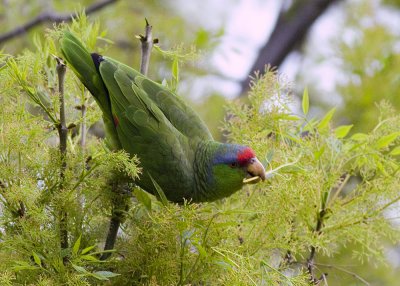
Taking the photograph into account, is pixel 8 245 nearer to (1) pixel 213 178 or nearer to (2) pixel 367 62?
(1) pixel 213 178

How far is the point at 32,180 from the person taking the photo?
90 centimetres

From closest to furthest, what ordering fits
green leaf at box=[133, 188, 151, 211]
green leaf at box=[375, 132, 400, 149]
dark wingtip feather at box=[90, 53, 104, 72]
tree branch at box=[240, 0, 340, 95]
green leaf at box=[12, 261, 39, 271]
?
1. green leaf at box=[12, 261, 39, 271]
2. green leaf at box=[133, 188, 151, 211]
3. green leaf at box=[375, 132, 400, 149]
4. dark wingtip feather at box=[90, 53, 104, 72]
5. tree branch at box=[240, 0, 340, 95]

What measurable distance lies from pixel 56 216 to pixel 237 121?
0.36 m

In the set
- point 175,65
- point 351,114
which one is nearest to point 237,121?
point 175,65

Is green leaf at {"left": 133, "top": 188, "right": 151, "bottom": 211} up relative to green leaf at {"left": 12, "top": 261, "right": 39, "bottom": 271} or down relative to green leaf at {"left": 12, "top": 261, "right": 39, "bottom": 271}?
up

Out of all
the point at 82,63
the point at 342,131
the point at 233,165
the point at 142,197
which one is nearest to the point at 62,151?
the point at 142,197

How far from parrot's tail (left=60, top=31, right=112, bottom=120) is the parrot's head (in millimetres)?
270

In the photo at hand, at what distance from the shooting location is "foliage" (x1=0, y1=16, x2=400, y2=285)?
0.90 meters

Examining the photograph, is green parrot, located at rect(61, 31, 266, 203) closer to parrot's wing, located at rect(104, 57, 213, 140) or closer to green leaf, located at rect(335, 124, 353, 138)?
parrot's wing, located at rect(104, 57, 213, 140)

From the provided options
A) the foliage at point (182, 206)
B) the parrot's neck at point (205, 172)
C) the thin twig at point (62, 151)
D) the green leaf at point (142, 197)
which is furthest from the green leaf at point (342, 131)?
the thin twig at point (62, 151)

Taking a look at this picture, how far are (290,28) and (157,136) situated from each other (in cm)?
202

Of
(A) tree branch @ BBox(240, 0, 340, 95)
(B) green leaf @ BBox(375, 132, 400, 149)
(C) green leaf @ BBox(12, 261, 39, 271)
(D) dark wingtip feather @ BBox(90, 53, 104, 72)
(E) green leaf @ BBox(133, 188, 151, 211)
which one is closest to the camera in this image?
(C) green leaf @ BBox(12, 261, 39, 271)

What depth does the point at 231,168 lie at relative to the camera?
4.14 feet

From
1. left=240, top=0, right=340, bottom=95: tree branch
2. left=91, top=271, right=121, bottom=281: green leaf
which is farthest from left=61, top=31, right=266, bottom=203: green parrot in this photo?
left=240, top=0, right=340, bottom=95: tree branch
